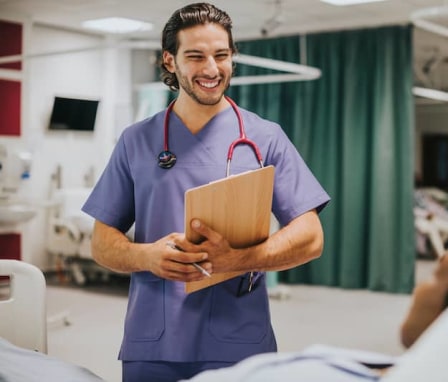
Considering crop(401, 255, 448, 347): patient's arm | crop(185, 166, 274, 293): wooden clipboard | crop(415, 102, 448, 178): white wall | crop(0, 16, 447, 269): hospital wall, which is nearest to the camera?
crop(401, 255, 448, 347): patient's arm

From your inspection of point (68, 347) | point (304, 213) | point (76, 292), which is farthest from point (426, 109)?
point (304, 213)

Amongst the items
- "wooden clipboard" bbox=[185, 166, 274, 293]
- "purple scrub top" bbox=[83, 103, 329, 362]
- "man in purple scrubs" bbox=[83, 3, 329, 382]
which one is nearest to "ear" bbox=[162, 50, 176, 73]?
"man in purple scrubs" bbox=[83, 3, 329, 382]

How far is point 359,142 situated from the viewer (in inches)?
231

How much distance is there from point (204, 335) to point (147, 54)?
227 inches

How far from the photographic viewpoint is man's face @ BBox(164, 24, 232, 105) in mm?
1456

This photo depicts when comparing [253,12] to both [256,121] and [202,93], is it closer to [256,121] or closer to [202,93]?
[256,121]

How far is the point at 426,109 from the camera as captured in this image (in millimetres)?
10648

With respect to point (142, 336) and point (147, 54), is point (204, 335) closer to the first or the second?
point (142, 336)

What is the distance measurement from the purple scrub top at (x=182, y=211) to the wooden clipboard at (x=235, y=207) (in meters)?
0.11

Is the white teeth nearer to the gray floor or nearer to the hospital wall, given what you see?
the gray floor

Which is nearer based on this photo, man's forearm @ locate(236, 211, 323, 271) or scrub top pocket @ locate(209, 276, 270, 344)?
man's forearm @ locate(236, 211, 323, 271)

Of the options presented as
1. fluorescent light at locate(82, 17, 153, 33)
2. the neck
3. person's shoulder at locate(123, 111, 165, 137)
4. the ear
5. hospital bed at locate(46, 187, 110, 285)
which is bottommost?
hospital bed at locate(46, 187, 110, 285)

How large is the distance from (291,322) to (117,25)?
2.93 m

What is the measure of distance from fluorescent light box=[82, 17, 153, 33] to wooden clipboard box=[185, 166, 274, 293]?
474 cm
